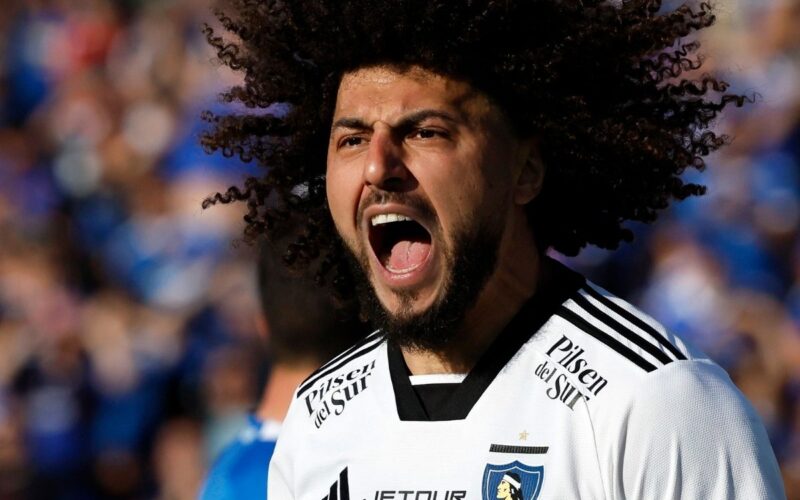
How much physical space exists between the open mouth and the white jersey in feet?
0.82

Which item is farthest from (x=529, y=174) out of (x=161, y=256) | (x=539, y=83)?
(x=161, y=256)

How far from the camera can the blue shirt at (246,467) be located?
4.04m

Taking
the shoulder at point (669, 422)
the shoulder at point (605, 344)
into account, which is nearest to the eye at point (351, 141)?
the shoulder at point (605, 344)

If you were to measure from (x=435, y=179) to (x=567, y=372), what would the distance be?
0.54 meters

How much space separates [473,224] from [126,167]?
4899mm

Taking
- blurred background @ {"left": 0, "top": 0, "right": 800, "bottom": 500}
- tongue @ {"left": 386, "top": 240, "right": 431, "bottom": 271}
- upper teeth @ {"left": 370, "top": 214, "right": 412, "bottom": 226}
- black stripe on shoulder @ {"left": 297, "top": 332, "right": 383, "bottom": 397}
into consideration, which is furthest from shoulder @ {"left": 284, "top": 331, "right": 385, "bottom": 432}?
blurred background @ {"left": 0, "top": 0, "right": 800, "bottom": 500}

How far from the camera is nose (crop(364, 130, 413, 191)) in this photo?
2.90 meters

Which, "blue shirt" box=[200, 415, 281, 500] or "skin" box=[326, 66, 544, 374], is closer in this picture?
"skin" box=[326, 66, 544, 374]

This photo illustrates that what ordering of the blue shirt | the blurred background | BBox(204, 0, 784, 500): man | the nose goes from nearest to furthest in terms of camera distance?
BBox(204, 0, 784, 500): man
the nose
the blue shirt
the blurred background

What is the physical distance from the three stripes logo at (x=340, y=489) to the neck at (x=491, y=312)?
1.05 ft

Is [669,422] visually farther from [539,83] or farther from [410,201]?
[539,83]

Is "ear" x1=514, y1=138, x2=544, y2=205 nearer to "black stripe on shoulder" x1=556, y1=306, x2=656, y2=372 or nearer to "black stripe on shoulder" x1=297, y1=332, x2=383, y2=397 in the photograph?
"black stripe on shoulder" x1=556, y1=306, x2=656, y2=372

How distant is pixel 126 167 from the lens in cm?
750

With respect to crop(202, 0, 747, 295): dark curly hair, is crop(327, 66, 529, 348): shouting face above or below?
below
